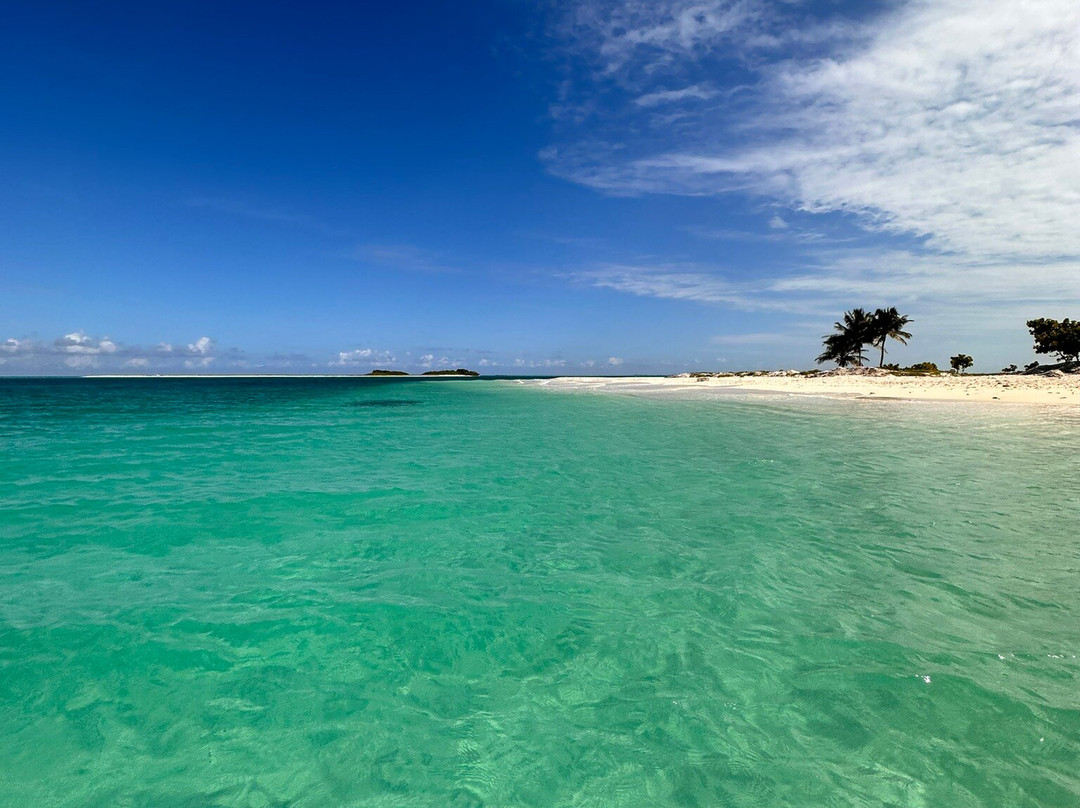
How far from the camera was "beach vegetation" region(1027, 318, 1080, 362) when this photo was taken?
5828cm

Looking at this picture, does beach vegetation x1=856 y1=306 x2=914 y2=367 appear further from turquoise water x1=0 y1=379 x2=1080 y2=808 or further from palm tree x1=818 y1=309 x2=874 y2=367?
turquoise water x1=0 y1=379 x2=1080 y2=808

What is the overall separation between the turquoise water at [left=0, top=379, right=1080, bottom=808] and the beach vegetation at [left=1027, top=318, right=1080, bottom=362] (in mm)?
70607

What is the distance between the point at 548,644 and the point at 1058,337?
85.0 metres

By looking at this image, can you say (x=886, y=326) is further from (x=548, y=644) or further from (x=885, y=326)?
(x=548, y=644)

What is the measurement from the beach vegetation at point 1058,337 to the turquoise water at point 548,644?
70.6 metres

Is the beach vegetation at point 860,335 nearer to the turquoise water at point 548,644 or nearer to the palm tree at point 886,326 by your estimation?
the palm tree at point 886,326

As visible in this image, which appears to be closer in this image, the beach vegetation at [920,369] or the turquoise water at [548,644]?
the turquoise water at [548,644]

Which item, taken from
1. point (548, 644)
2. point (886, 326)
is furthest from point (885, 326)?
point (548, 644)

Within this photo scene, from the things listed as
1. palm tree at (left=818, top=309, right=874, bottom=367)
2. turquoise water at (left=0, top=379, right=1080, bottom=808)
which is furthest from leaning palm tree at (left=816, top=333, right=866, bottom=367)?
turquoise water at (left=0, top=379, right=1080, bottom=808)

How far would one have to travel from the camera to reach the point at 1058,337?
59.5 meters

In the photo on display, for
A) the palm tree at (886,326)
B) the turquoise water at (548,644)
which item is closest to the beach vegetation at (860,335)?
the palm tree at (886,326)

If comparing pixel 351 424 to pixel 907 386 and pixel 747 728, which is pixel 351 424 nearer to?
pixel 747 728

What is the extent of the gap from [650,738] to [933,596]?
15.0 ft

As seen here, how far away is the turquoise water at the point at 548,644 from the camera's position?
357 centimetres
